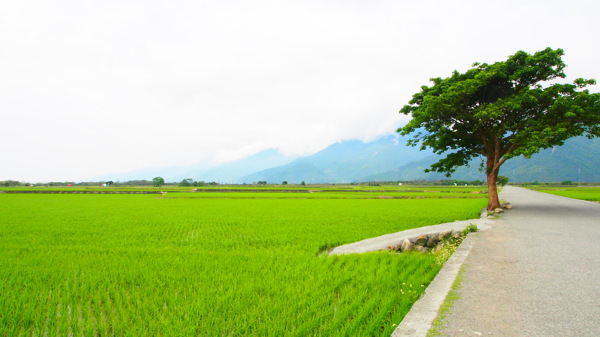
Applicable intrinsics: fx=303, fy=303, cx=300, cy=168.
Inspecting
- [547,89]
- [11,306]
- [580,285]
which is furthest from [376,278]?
[547,89]

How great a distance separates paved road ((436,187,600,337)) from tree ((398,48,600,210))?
29.3 feet

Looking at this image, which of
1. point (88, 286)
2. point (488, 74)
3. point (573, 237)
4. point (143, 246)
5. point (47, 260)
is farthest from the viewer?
point (488, 74)

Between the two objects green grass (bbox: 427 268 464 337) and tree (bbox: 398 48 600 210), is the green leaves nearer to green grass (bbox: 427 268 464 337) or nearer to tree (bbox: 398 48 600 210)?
tree (bbox: 398 48 600 210)

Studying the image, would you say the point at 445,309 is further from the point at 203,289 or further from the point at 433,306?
the point at 203,289

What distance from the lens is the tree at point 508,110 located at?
50.5 ft

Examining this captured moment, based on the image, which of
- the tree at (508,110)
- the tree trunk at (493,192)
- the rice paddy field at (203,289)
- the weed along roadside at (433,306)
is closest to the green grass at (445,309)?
the weed along roadside at (433,306)

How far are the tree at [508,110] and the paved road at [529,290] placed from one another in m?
8.94

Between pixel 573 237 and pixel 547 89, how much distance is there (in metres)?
10.6

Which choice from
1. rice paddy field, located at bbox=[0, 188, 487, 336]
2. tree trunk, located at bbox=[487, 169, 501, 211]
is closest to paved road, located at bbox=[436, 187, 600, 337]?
rice paddy field, located at bbox=[0, 188, 487, 336]

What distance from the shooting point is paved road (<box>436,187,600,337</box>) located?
11.2 feet

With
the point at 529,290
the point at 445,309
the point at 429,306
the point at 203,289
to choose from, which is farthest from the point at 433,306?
the point at 203,289

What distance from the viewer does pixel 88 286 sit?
231 inches

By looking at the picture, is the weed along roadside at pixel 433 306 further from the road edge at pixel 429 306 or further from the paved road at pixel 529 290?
the paved road at pixel 529 290

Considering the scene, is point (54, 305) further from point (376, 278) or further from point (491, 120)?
point (491, 120)
